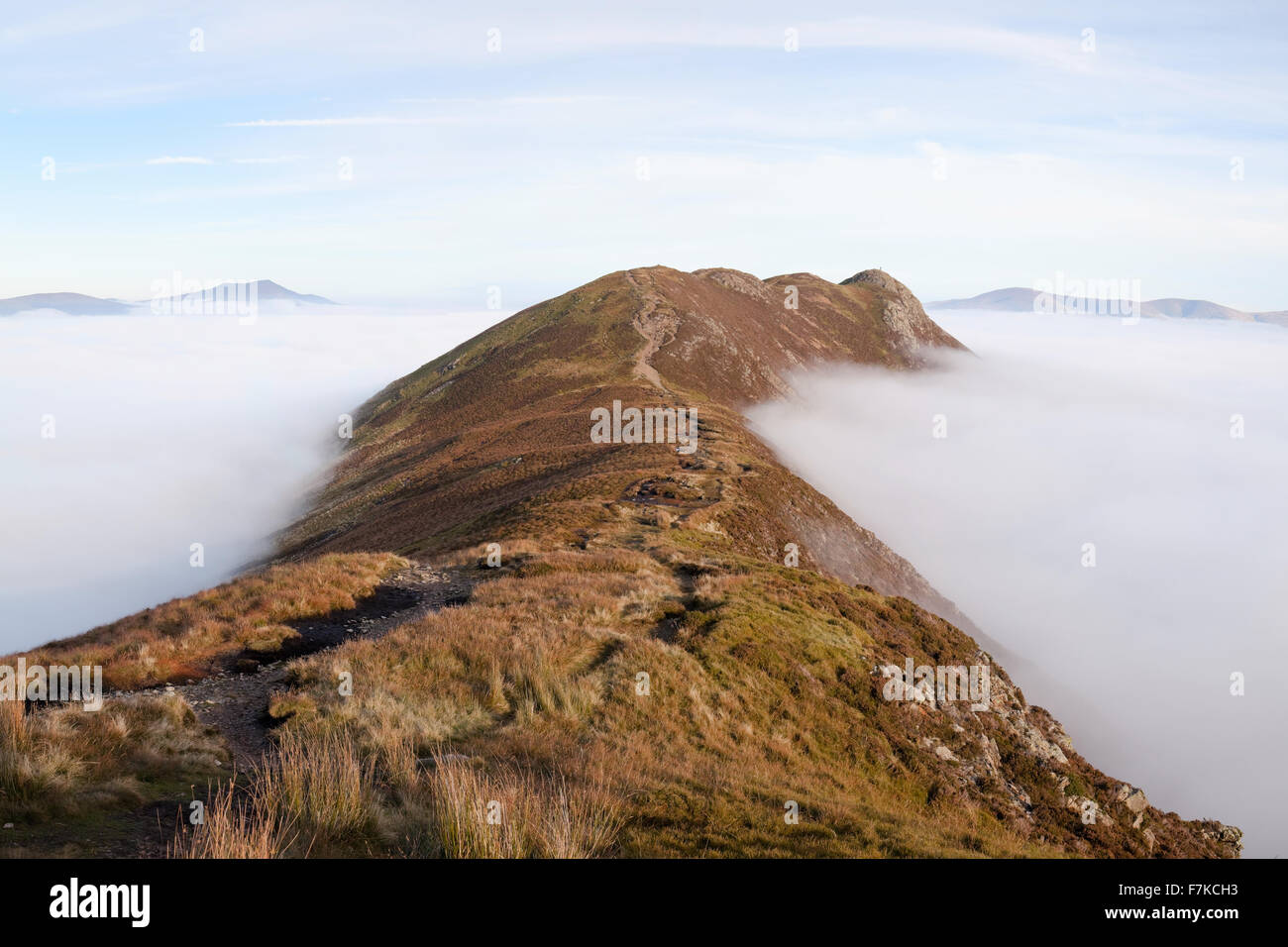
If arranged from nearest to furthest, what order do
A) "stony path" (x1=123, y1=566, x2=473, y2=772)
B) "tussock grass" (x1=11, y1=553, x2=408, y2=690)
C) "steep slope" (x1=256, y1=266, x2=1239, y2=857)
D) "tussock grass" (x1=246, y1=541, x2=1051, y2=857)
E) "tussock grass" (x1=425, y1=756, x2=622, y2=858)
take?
"tussock grass" (x1=425, y1=756, x2=622, y2=858), "tussock grass" (x1=246, y1=541, x2=1051, y2=857), "steep slope" (x1=256, y1=266, x2=1239, y2=857), "stony path" (x1=123, y1=566, x2=473, y2=772), "tussock grass" (x1=11, y1=553, x2=408, y2=690)

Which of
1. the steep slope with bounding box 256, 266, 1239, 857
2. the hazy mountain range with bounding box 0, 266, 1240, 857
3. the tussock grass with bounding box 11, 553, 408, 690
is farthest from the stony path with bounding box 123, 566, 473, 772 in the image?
the steep slope with bounding box 256, 266, 1239, 857

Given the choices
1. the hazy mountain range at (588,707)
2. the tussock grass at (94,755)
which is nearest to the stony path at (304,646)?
the hazy mountain range at (588,707)

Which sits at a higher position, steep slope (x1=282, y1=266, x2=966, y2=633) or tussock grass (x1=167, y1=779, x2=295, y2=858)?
steep slope (x1=282, y1=266, x2=966, y2=633)

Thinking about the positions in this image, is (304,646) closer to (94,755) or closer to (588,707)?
(588,707)

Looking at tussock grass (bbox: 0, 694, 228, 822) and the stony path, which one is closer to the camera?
tussock grass (bbox: 0, 694, 228, 822)

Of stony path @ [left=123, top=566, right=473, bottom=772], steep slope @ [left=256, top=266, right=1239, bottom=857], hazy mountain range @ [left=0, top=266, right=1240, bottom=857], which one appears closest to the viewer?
hazy mountain range @ [left=0, top=266, right=1240, bottom=857]

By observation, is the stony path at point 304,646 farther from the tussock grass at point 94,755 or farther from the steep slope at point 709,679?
the steep slope at point 709,679

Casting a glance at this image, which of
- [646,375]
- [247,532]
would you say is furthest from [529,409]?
[247,532]

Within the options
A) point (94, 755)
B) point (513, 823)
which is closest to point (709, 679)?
point (513, 823)

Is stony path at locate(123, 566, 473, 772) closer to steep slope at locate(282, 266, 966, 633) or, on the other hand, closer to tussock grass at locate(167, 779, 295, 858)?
tussock grass at locate(167, 779, 295, 858)

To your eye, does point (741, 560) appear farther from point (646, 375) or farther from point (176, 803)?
point (646, 375)
